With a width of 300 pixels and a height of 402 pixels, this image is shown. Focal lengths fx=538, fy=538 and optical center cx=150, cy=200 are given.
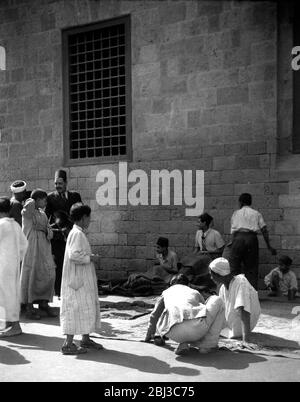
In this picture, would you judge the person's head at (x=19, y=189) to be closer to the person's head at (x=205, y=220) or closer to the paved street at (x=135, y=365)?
the paved street at (x=135, y=365)

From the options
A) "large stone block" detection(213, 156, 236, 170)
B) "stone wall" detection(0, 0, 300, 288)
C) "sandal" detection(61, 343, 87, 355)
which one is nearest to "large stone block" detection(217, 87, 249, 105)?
"stone wall" detection(0, 0, 300, 288)

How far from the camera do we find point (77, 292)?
195 inches

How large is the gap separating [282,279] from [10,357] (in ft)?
14.8

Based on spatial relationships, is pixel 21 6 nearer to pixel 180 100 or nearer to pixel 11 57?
pixel 11 57

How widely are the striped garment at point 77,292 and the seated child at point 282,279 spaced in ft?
12.4

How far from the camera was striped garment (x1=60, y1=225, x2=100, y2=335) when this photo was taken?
489 centimetres

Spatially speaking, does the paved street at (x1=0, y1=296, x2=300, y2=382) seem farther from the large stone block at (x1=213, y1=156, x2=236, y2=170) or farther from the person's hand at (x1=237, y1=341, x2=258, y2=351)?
the large stone block at (x1=213, y1=156, x2=236, y2=170)

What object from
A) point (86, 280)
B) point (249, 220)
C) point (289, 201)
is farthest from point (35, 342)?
point (289, 201)

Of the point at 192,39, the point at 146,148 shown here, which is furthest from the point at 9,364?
the point at 192,39

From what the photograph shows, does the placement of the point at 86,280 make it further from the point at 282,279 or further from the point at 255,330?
the point at 282,279

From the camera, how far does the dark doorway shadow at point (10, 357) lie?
465cm

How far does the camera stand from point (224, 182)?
9031 millimetres

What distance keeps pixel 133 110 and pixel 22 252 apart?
468 cm

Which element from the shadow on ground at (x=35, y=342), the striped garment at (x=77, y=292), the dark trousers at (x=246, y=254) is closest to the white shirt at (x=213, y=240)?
the dark trousers at (x=246, y=254)
